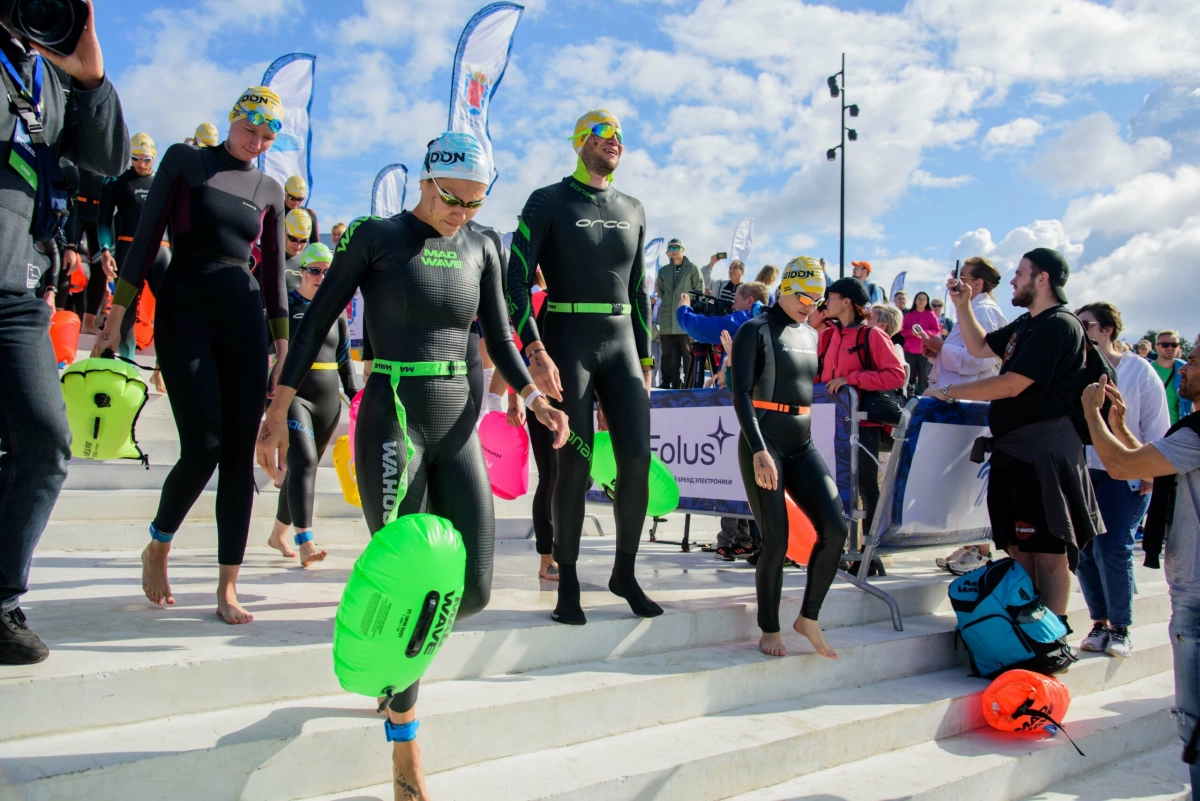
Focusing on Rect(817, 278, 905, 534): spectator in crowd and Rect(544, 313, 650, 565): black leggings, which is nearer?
Rect(544, 313, 650, 565): black leggings

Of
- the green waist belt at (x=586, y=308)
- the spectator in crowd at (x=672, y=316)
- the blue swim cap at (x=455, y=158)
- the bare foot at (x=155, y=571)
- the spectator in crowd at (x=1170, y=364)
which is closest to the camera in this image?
the blue swim cap at (x=455, y=158)

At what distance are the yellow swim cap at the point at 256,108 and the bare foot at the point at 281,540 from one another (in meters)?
2.73

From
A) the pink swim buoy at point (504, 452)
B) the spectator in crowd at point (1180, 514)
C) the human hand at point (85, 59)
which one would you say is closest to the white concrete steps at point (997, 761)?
the spectator in crowd at point (1180, 514)

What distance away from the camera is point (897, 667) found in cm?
512

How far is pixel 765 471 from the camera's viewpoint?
14.8 ft

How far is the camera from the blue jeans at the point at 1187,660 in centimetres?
390

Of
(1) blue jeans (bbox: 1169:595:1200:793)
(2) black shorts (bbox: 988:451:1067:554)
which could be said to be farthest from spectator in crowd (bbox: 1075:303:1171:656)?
(1) blue jeans (bbox: 1169:595:1200:793)

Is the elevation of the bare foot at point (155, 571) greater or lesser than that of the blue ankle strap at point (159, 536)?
lesser

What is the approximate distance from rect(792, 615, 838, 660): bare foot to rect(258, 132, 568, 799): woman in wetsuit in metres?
2.04

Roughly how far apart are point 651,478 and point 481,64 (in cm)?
993

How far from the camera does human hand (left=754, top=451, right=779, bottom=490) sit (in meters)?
4.52

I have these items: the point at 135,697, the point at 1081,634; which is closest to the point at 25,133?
the point at 135,697

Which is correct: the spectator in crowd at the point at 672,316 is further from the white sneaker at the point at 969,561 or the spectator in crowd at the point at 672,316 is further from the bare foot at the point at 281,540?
the bare foot at the point at 281,540

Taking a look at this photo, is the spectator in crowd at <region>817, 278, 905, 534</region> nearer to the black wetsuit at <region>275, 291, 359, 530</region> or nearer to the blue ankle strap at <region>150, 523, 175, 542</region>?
the black wetsuit at <region>275, 291, 359, 530</region>
